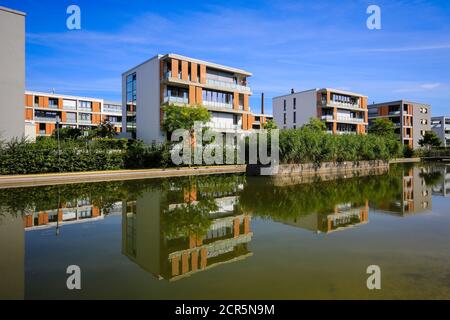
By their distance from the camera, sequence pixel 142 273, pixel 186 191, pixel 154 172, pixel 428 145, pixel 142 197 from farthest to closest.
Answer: pixel 428 145 → pixel 154 172 → pixel 186 191 → pixel 142 197 → pixel 142 273

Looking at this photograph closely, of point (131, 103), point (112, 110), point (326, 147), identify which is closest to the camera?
point (326, 147)

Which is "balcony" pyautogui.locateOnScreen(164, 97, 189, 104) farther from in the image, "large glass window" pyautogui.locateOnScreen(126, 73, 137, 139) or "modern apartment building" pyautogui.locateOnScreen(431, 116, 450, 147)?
"modern apartment building" pyautogui.locateOnScreen(431, 116, 450, 147)

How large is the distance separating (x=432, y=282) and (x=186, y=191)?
12644 mm

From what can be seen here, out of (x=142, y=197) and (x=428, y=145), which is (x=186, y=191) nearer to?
(x=142, y=197)

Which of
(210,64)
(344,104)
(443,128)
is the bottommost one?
(443,128)

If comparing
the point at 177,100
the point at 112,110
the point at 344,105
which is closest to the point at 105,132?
the point at 177,100

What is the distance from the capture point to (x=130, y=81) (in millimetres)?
41969

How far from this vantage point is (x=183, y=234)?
8422 mm

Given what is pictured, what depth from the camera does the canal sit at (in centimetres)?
519

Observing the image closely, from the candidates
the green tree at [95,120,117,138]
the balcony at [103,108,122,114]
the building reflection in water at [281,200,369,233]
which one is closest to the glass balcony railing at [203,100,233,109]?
the green tree at [95,120,117,138]

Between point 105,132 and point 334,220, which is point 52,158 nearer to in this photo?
point 105,132

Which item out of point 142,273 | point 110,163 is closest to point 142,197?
point 142,273

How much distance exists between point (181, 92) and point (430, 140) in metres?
60.5
